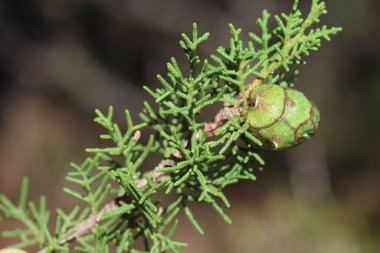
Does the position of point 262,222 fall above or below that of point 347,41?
below

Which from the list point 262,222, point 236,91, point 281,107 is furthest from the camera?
point 262,222

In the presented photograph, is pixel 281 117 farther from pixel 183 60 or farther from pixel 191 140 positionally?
pixel 183 60

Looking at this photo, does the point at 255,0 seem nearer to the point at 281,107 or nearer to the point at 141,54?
the point at 141,54

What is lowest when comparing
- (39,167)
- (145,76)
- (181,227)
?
(181,227)

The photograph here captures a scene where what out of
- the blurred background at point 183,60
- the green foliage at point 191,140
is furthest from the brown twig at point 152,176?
the blurred background at point 183,60

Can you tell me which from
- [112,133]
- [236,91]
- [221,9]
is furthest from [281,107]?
[221,9]

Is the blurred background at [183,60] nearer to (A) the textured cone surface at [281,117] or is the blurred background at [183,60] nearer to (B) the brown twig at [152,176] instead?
(B) the brown twig at [152,176]
